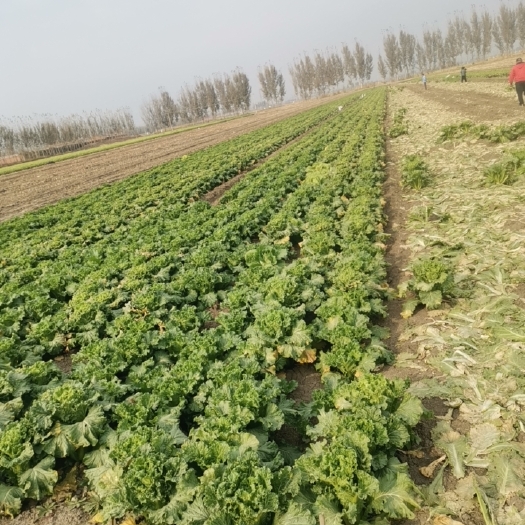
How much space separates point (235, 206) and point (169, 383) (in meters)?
9.38

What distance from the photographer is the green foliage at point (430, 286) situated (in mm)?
6531

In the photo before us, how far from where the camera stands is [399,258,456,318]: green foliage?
6.53m

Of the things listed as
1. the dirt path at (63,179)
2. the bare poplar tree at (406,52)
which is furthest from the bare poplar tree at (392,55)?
the dirt path at (63,179)

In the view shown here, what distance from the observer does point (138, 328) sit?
258 inches

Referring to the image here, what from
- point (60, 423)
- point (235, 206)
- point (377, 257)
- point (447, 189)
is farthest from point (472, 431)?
point (235, 206)

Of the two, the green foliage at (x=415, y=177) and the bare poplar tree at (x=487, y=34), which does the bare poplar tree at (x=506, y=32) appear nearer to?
the bare poplar tree at (x=487, y=34)

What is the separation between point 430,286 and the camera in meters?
6.57

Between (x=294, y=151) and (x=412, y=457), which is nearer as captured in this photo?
(x=412, y=457)

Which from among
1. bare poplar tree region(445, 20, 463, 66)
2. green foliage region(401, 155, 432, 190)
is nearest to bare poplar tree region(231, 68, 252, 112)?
bare poplar tree region(445, 20, 463, 66)

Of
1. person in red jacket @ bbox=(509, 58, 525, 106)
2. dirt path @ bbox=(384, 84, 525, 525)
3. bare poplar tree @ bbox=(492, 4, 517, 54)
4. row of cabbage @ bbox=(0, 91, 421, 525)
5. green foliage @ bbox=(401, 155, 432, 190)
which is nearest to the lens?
row of cabbage @ bbox=(0, 91, 421, 525)

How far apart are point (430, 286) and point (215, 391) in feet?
13.1

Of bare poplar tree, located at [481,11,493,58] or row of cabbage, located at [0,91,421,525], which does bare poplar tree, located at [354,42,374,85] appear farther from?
row of cabbage, located at [0,91,421,525]

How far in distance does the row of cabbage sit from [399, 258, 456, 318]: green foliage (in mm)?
616

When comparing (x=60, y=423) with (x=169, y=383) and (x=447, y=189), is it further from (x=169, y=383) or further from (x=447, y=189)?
(x=447, y=189)
